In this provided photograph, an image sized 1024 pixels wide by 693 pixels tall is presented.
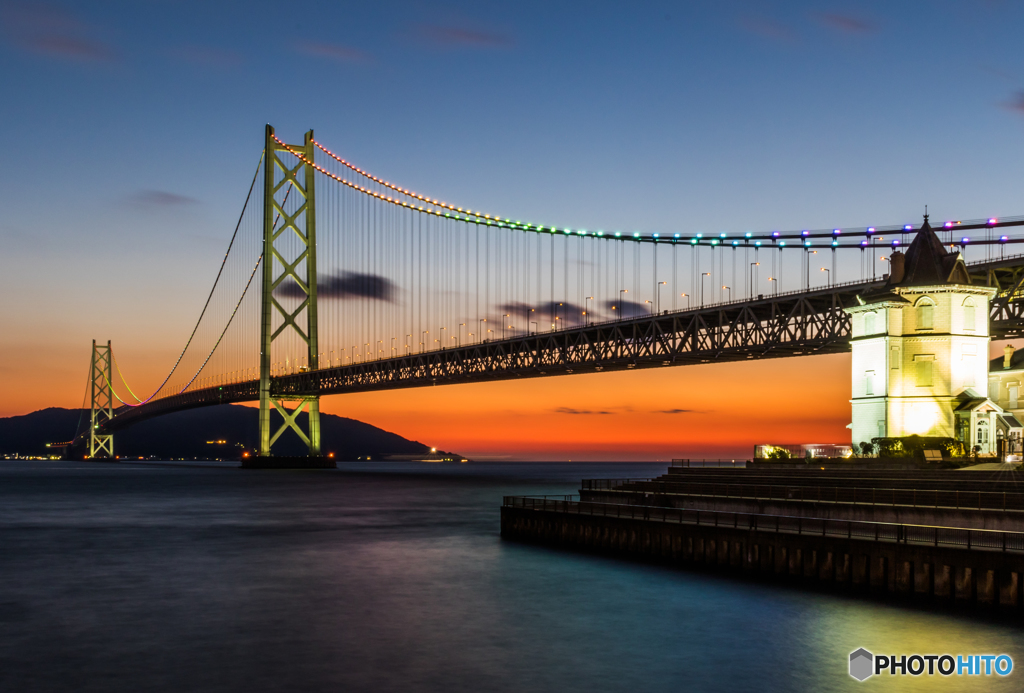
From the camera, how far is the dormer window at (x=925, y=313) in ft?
142

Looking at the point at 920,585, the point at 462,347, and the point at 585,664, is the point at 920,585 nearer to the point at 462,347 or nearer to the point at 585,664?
the point at 585,664

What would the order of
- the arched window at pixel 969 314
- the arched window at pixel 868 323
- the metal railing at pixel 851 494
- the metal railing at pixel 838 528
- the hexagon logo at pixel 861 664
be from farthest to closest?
the arched window at pixel 868 323
the arched window at pixel 969 314
the metal railing at pixel 851 494
the metal railing at pixel 838 528
the hexagon logo at pixel 861 664

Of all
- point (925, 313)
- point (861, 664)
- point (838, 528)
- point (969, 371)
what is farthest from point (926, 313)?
point (861, 664)

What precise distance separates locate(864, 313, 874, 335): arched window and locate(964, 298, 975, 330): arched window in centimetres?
380

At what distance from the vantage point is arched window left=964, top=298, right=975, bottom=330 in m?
43.1

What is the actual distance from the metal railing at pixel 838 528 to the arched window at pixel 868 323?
54.3ft

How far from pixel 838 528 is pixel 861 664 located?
823 centimetres

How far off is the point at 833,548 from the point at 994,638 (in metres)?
5.87

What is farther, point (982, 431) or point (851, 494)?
point (982, 431)

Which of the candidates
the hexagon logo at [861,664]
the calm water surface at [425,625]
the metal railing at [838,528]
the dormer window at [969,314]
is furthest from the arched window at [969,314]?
the hexagon logo at [861,664]

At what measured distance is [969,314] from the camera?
43.2 metres

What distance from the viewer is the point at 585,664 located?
66.1ft

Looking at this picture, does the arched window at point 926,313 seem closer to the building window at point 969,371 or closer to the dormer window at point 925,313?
the dormer window at point 925,313

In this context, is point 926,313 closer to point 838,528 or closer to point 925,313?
point 925,313
